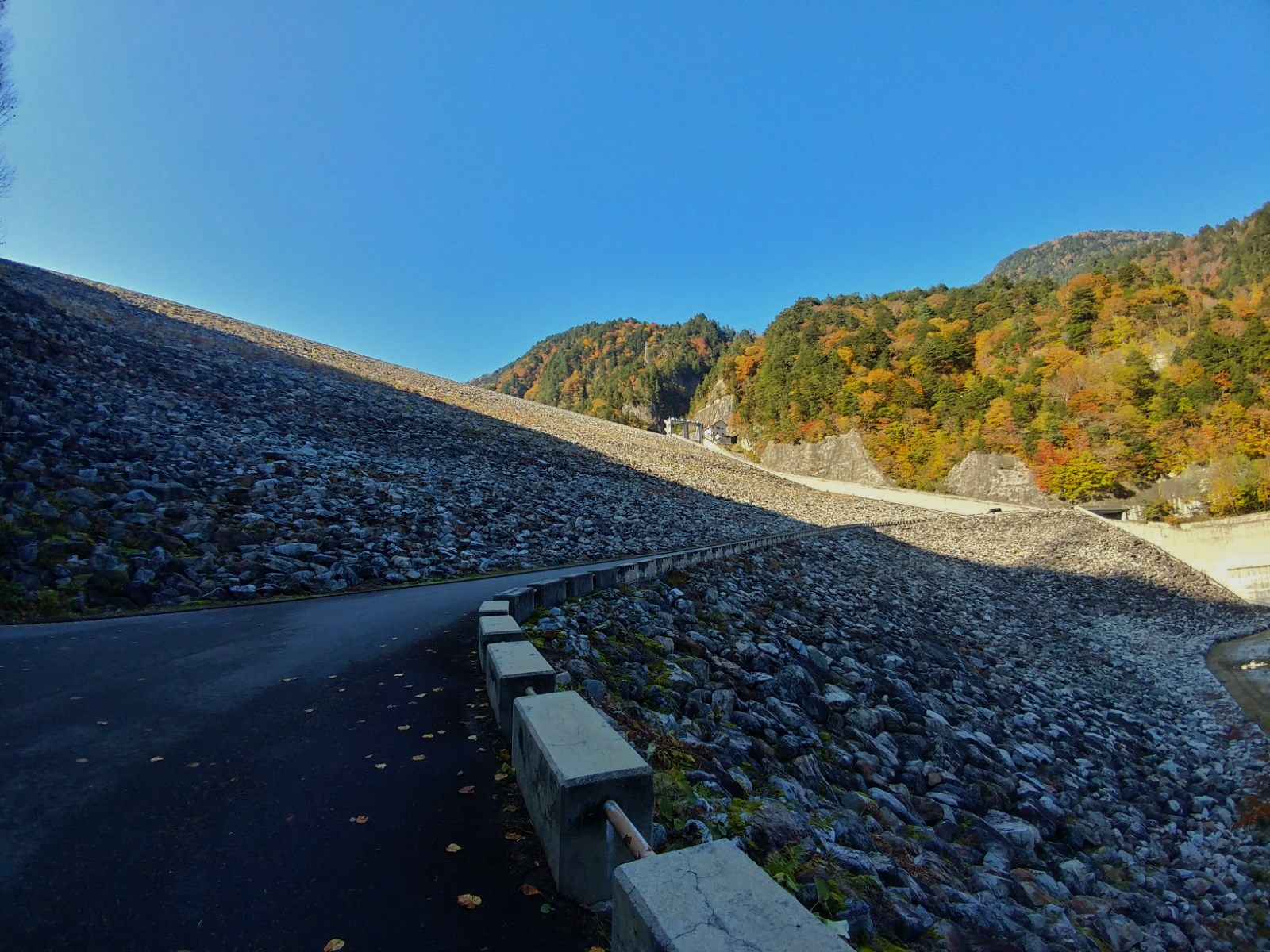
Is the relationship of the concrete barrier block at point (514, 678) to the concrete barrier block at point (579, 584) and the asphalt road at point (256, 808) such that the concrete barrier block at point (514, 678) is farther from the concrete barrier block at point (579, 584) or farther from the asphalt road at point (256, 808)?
the concrete barrier block at point (579, 584)

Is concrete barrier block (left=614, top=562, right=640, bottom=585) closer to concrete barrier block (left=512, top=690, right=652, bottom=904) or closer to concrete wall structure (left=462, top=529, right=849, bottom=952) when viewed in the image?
concrete wall structure (left=462, top=529, right=849, bottom=952)

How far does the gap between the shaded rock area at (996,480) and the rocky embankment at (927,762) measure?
36867mm

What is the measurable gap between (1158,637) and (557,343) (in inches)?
6252

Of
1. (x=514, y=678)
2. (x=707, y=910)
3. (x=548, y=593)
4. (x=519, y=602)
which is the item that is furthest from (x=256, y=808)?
(x=548, y=593)

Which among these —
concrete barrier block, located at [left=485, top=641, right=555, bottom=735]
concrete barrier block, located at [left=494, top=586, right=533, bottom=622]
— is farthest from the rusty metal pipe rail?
concrete barrier block, located at [left=494, top=586, right=533, bottom=622]

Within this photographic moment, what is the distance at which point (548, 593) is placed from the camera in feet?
26.7

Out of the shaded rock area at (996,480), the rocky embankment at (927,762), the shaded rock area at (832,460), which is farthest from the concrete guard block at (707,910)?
the shaded rock area at (832,460)

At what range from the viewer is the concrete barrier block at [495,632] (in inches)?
210

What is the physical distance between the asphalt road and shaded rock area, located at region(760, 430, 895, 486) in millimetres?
59606

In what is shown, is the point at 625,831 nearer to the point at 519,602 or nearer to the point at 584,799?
the point at 584,799

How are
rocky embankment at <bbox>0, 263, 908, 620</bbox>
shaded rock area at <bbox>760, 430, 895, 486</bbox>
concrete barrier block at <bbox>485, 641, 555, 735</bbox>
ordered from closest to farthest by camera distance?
concrete barrier block at <bbox>485, 641, 555, 735</bbox>, rocky embankment at <bbox>0, 263, 908, 620</bbox>, shaded rock area at <bbox>760, 430, 895, 486</bbox>

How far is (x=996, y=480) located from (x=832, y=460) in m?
17.6

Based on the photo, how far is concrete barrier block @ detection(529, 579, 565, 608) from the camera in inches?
313

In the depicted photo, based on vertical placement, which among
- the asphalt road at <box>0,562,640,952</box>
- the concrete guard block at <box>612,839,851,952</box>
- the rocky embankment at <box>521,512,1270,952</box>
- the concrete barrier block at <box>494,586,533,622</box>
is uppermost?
the concrete guard block at <box>612,839,851,952</box>
